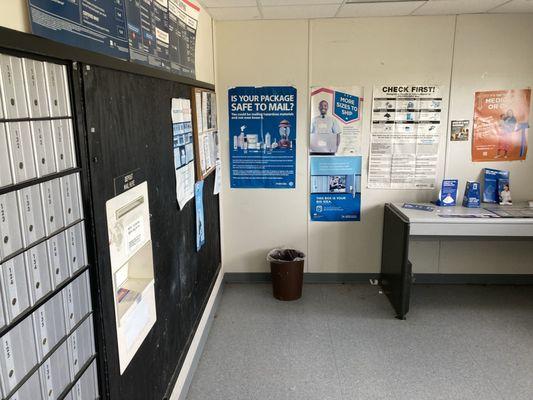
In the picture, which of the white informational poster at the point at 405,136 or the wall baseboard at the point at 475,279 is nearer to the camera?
the white informational poster at the point at 405,136

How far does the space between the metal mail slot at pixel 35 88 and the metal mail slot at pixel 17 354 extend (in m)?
0.46

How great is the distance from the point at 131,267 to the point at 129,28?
0.91m

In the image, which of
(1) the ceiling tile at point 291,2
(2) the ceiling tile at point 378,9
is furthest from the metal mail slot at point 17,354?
(2) the ceiling tile at point 378,9

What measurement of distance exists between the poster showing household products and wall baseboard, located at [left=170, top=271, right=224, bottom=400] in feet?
5.37

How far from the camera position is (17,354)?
855mm

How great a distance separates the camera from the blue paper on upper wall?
3.18 ft

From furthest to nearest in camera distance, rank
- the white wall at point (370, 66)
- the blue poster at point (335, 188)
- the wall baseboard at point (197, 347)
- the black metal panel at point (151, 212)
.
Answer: the blue poster at point (335, 188)
the white wall at point (370, 66)
the wall baseboard at point (197, 347)
the black metal panel at point (151, 212)

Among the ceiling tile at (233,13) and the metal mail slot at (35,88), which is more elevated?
the ceiling tile at (233,13)

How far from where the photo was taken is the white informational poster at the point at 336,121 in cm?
357

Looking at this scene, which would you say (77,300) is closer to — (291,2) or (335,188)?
(291,2)

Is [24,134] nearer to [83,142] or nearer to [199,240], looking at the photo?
[83,142]

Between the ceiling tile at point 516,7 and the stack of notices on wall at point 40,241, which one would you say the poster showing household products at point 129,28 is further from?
the ceiling tile at point 516,7

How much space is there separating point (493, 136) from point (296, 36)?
6.34 ft

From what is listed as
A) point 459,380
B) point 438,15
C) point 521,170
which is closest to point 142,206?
point 459,380
